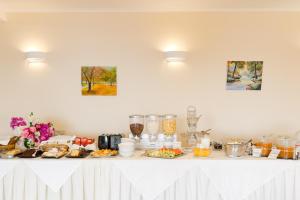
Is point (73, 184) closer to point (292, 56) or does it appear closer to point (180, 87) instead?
point (180, 87)

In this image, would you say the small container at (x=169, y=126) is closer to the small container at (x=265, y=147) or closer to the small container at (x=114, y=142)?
the small container at (x=114, y=142)

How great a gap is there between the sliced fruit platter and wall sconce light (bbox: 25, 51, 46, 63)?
1600 millimetres

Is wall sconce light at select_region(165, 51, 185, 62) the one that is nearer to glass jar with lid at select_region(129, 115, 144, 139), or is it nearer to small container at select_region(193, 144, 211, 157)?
glass jar with lid at select_region(129, 115, 144, 139)

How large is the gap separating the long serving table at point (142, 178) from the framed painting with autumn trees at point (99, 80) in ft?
3.39

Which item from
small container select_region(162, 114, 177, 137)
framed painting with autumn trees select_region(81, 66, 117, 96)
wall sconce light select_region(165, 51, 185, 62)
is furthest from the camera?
framed painting with autumn trees select_region(81, 66, 117, 96)

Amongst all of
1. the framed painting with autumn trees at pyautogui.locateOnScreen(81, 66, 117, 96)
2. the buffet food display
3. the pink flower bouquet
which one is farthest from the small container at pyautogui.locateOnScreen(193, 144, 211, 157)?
the pink flower bouquet

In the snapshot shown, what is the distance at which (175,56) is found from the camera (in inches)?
119

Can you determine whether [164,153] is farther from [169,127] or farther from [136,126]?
[136,126]

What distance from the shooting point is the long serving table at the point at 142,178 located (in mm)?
2270

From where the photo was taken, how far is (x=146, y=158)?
7.68ft

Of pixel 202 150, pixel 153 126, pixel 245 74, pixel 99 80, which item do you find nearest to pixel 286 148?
pixel 202 150

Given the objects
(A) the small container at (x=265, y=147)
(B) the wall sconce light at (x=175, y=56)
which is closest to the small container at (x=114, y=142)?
(B) the wall sconce light at (x=175, y=56)

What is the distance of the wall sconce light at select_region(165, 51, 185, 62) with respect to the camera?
9.91 feet

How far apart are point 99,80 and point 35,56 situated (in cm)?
73
